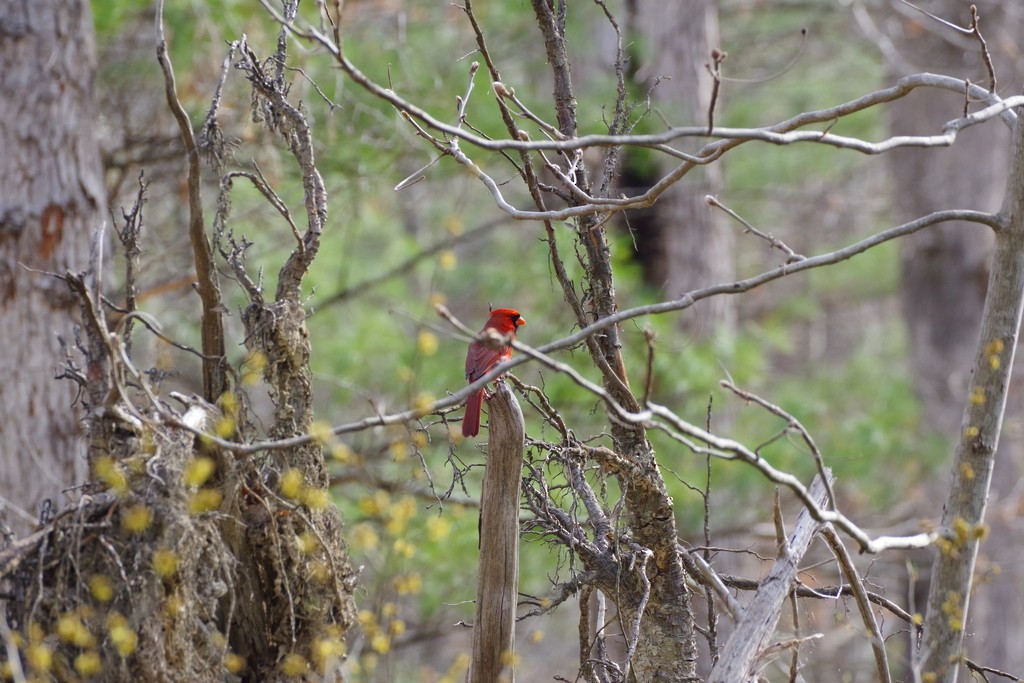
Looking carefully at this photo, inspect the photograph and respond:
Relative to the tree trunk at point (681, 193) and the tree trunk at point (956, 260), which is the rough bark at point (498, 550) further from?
the tree trunk at point (956, 260)

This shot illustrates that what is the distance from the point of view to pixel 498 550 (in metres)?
2.66

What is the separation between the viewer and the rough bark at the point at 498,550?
8.63ft

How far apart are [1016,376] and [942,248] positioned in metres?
1.30

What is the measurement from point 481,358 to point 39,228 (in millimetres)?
2159

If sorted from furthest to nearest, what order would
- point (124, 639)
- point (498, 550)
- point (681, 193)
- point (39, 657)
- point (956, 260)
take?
Answer: point (956, 260)
point (681, 193)
point (498, 550)
point (124, 639)
point (39, 657)

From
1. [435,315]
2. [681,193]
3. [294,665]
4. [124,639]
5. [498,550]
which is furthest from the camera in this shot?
[681,193]

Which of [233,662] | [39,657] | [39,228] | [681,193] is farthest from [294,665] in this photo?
[681,193]

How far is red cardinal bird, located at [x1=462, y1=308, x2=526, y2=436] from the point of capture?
117 inches

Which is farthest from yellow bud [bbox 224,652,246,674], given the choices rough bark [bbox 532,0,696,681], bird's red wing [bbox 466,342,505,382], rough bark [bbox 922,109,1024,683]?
rough bark [bbox 922,109,1024,683]

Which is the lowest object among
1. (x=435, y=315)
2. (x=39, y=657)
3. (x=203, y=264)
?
(x=39, y=657)

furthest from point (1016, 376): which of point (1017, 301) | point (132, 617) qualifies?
point (132, 617)

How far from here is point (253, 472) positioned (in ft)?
9.37

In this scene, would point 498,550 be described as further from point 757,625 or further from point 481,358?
point 481,358

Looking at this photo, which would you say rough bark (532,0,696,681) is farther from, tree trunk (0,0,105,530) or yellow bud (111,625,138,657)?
tree trunk (0,0,105,530)
